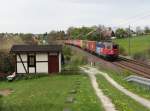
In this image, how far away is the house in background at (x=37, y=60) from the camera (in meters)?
45.6

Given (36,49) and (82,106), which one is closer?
(82,106)

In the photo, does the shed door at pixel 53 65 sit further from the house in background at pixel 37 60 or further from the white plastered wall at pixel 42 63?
the white plastered wall at pixel 42 63

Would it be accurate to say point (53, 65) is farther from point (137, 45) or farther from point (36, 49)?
point (137, 45)

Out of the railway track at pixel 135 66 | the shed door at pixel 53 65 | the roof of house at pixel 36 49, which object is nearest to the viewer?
the railway track at pixel 135 66

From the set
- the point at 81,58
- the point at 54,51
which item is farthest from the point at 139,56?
the point at 54,51

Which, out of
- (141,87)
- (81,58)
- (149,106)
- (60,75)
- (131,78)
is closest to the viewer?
(149,106)

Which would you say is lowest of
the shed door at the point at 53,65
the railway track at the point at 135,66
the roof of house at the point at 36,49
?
the railway track at the point at 135,66

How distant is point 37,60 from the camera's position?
45750 mm

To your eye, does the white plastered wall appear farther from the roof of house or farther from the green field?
the green field

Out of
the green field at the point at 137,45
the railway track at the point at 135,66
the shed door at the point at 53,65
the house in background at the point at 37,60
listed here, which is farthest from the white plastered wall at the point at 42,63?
the green field at the point at 137,45

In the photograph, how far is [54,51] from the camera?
4581 cm

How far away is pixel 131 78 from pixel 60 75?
1115cm

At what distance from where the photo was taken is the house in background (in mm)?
45562

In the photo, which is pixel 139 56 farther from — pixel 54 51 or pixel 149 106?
pixel 149 106
